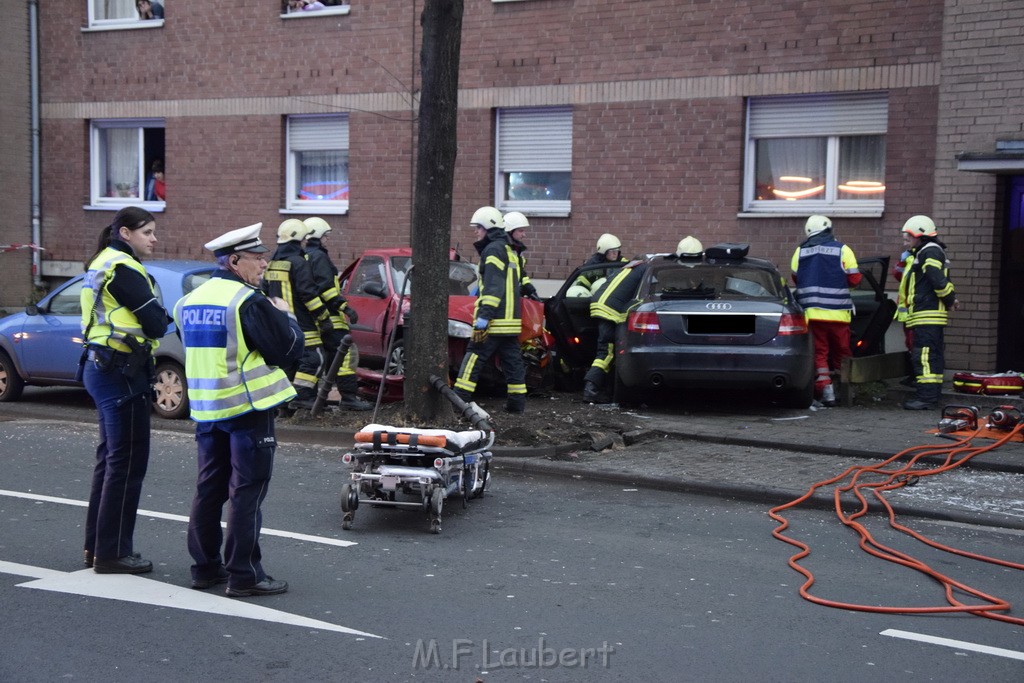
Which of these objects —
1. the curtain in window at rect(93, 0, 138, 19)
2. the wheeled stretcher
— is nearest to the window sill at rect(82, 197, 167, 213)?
the curtain in window at rect(93, 0, 138, 19)

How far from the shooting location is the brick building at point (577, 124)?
13.9 meters

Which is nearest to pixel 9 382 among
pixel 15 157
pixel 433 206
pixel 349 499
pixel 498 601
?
pixel 433 206

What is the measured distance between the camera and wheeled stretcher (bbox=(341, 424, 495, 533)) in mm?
7262

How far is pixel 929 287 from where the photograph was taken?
12.4 metres

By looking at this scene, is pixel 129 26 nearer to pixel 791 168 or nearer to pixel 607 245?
pixel 607 245

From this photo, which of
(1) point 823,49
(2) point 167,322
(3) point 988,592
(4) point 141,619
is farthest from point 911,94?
(4) point 141,619

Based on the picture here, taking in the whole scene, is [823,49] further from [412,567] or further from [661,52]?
[412,567]

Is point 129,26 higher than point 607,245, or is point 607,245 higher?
point 129,26

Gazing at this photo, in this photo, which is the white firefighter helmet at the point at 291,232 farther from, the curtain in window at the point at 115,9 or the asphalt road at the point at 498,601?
the curtain in window at the point at 115,9

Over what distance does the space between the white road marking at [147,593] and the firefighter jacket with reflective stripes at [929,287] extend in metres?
8.68

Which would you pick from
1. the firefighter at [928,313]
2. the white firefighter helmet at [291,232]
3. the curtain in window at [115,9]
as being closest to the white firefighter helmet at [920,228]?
the firefighter at [928,313]

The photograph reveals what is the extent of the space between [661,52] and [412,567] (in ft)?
36.6

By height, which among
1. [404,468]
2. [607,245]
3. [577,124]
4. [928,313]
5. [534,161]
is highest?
[577,124]

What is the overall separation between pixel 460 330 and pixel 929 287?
186 inches
